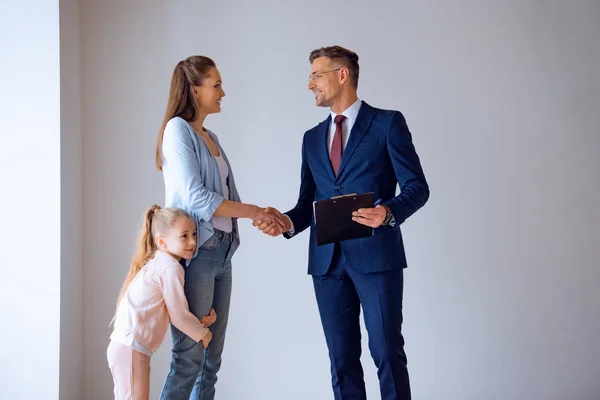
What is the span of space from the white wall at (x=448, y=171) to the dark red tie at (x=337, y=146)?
97 centimetres

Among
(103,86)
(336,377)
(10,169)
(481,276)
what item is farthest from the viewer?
(481,276)

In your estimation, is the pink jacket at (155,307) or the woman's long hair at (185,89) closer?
the pink jacket at (155,307)

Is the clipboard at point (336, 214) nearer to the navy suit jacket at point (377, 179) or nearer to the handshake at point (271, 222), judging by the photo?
the navy suit jacket at point (377, 179)

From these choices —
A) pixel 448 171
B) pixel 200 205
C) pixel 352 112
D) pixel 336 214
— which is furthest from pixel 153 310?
pixel 448 171

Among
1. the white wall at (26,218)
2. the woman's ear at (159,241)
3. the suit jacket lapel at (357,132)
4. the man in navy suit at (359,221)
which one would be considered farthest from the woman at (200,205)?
the white wall at (26,218)

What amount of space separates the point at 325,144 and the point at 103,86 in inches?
56.8

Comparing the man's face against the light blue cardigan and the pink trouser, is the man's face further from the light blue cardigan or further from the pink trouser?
the pink trouser

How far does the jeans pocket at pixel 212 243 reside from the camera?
2.19 m

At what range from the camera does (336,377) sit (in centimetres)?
242

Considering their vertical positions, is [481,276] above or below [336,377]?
above

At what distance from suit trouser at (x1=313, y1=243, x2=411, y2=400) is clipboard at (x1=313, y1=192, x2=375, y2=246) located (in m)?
0.20

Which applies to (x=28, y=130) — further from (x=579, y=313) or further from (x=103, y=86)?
(x=579, y=313)

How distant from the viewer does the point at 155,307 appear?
2.14 metres

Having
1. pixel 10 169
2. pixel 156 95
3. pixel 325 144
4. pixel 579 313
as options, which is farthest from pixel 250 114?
pixel 579 313
